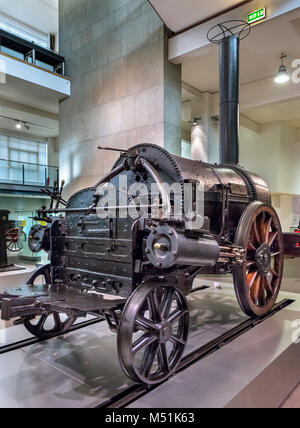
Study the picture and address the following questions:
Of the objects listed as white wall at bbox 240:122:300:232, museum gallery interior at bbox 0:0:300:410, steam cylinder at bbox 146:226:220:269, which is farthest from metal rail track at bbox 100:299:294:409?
white wall at bbox 240:122:300:232

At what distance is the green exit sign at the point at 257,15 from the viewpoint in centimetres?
502

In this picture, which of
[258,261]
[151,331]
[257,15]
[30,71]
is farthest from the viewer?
[30,71]

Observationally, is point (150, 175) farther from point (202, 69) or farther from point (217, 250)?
point (202, 69)

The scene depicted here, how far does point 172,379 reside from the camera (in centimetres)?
207

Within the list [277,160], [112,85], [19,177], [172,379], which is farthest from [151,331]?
[19,177]

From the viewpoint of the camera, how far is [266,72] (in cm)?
739

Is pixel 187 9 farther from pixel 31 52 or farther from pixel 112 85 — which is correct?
pixel 31 52

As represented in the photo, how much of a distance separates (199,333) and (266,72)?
22.1 feet

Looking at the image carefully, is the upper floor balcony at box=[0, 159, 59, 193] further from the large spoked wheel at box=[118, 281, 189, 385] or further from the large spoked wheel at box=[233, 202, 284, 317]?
the large spoked wheel at box=[118, 281, 189, 385]

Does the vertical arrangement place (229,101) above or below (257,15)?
below

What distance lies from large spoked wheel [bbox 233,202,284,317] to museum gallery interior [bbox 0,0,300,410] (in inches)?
0.7

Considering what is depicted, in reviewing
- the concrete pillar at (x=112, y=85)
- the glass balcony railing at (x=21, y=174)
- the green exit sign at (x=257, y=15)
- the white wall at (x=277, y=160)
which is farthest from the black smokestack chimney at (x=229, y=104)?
the glass balcony railing at (x=21, y=174)

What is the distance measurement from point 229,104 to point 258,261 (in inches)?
83.9

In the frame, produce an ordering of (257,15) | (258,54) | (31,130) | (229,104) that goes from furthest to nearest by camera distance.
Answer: (31,130) < (258,54) < (257,15) < (229,104)
